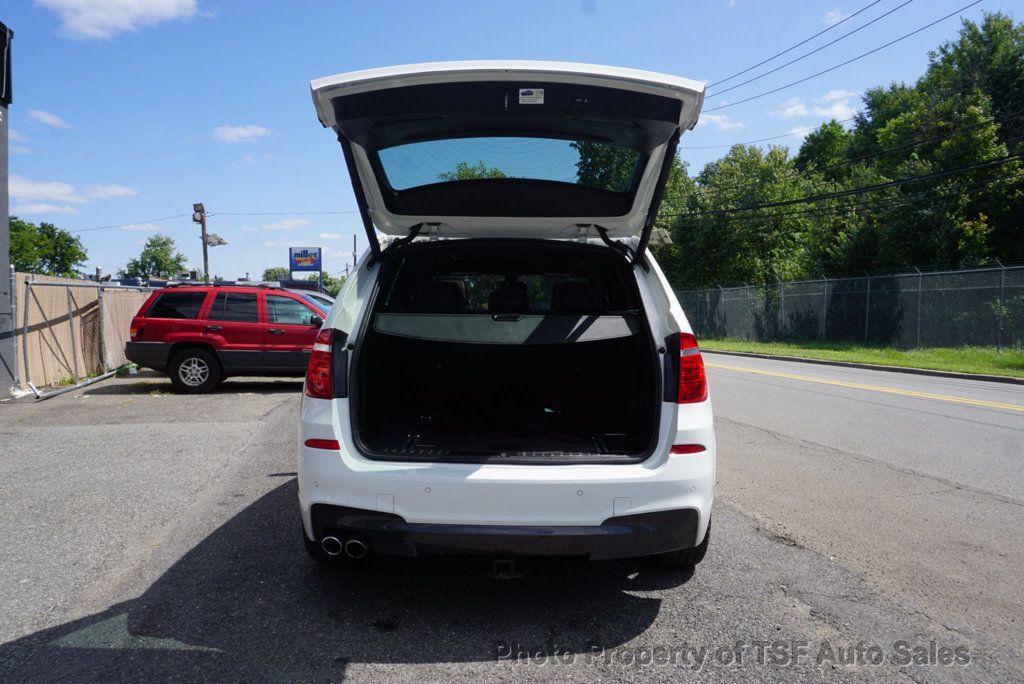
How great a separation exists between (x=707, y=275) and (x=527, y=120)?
45.1 meters

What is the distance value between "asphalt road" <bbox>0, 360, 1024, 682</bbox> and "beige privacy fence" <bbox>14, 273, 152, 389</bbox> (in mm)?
6041

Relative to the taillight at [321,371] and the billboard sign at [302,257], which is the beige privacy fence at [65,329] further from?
the billboard sign at [302,257]

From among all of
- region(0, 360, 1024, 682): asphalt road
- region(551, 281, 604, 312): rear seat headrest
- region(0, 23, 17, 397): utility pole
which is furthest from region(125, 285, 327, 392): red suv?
region(551, 281, 604, 312): rear seat headrest

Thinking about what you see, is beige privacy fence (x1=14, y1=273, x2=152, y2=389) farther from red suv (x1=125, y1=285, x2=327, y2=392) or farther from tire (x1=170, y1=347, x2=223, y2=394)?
tire (x1=170, y1=347, x2=223, y2=394)

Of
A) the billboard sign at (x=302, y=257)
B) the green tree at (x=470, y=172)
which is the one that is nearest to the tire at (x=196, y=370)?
the green tree at (x=470, y=172)

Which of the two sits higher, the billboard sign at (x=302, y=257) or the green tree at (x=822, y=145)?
the green tree at (x=822, y=145)

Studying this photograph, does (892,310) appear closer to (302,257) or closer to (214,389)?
(214,389)

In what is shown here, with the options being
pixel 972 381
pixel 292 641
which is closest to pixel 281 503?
pixel 292 641

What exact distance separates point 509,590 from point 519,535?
29.2 inches

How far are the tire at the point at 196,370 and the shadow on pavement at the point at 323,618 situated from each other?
7.99 metres

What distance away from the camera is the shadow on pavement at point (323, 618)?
8.85 ft

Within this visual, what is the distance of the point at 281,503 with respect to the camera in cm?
486

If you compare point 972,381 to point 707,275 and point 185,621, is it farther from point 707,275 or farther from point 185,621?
point 707,275

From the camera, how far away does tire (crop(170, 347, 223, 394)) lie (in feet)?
36.6
